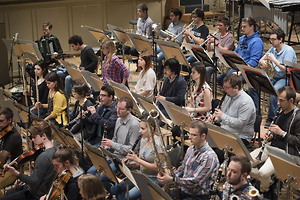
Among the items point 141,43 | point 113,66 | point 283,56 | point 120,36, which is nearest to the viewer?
point 283,56

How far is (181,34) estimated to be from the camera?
364 inches

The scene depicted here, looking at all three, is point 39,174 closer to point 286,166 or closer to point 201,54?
point 286,166

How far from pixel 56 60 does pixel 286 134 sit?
5424 millimetres

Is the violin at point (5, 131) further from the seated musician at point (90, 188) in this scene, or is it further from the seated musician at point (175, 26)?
the seated musician at point (175, 26)

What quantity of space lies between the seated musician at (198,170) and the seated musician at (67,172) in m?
0.78

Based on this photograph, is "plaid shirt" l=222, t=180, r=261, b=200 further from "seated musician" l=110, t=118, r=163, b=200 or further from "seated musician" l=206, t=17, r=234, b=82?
"seated musician" l=206, t=17, r=234, b=82

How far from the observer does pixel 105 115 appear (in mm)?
6051

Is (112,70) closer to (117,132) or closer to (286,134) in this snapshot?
(117,132)

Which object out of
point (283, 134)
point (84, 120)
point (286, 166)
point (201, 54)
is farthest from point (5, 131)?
point (286, 166)

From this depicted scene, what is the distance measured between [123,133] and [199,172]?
132cm

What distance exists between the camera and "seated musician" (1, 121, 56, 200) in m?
4.91

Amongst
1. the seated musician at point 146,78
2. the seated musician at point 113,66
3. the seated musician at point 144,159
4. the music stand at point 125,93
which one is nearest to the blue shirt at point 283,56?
the seated musician at point 146,78

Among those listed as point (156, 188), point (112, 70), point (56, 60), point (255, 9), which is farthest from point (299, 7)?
point (156, 188)

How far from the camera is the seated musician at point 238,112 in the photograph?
5.57 metres
